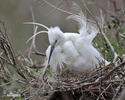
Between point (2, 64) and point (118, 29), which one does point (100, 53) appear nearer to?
point (118, 29)

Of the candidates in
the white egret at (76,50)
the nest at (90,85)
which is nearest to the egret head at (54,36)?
the white egret at (76,50)

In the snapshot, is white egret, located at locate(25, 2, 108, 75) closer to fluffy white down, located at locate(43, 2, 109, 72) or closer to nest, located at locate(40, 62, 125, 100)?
fluffy white down, located at locate(43, 2, 109, 72)

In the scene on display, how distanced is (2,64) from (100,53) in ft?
3.86

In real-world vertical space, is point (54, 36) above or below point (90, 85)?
above

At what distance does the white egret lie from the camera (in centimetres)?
349

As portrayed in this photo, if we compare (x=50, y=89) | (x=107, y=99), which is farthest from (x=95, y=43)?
(x=50, y=89)

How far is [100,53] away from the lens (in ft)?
12.1

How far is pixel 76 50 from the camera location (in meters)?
3.53

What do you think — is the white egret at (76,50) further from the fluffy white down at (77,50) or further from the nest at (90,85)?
the nest at (90,85)

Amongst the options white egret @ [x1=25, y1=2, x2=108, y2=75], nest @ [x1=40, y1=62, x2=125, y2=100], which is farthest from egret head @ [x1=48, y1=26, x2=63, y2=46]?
nest @ [x1=40, y1=62, x2=125, y2=100]

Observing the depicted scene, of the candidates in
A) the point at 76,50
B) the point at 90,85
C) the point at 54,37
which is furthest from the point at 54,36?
the point at 90,85

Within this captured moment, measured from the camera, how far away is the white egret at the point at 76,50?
137 inches

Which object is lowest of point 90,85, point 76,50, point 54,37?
point 90,85

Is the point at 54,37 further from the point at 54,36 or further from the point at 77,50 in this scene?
the point at 77,50
